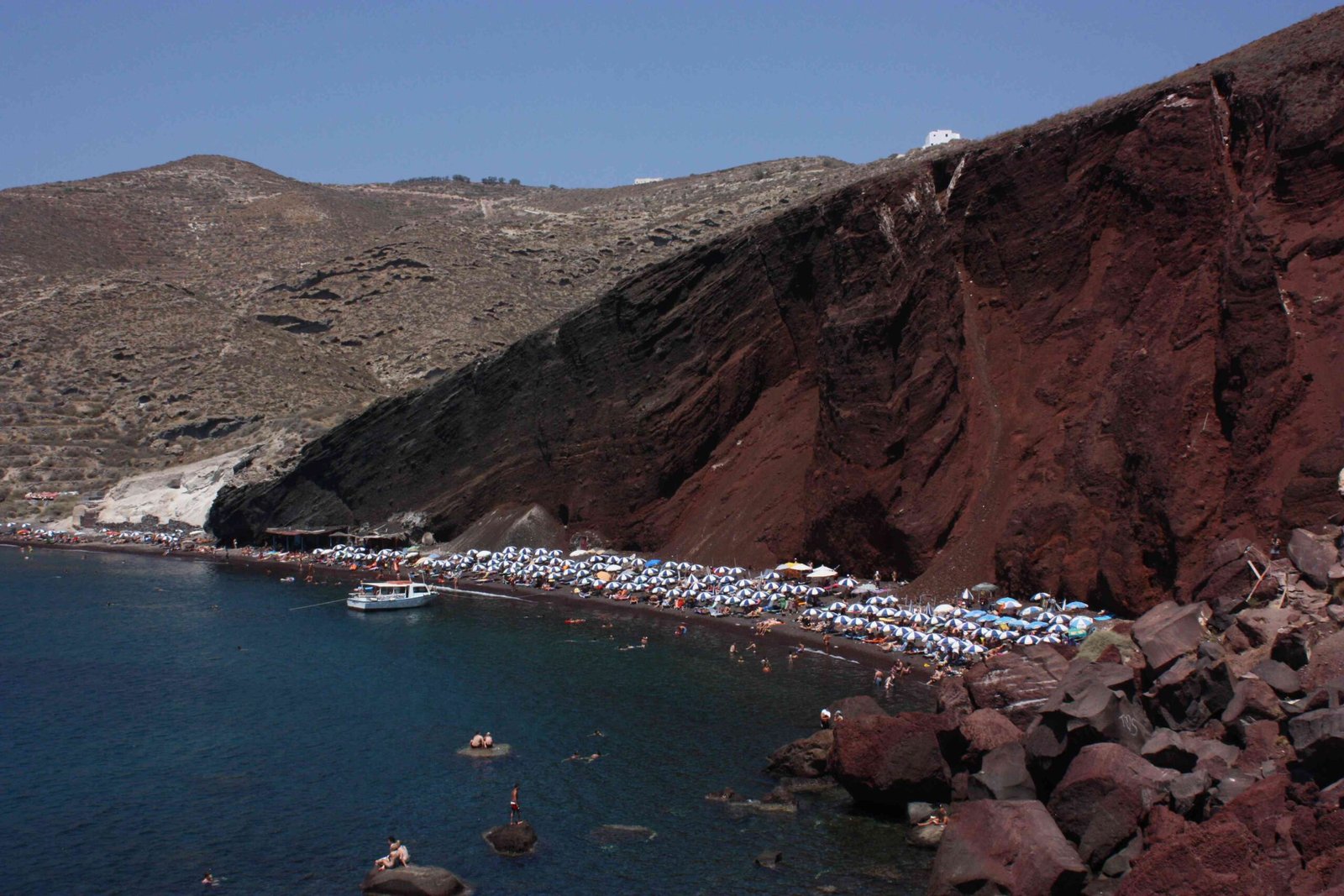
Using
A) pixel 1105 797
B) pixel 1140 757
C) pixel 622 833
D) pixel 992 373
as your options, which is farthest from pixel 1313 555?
pixel 992 373

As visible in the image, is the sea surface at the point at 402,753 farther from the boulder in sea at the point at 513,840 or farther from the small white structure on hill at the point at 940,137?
the small white structure on hill at the point at 940,137

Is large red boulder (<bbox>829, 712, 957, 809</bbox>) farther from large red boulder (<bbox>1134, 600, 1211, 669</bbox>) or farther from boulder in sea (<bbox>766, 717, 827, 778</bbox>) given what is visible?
large red boulder (<bbox>1134, 600, 1211, 669</bbox>)

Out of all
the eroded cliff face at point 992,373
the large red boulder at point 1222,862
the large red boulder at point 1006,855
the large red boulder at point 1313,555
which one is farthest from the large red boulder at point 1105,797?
the eroded cliff face at point 992,373

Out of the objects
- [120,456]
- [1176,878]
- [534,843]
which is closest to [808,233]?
[534,843]

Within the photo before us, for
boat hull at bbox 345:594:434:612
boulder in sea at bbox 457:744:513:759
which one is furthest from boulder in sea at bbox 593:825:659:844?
boat hull at bbox 345:594:434:612

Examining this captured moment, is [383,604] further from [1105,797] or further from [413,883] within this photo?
[1105,797]

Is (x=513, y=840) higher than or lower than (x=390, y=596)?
lower

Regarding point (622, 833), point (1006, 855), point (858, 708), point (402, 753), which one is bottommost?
point (622, 833)
